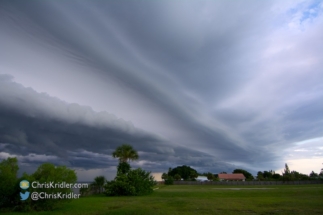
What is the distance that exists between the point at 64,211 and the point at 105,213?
339 cm

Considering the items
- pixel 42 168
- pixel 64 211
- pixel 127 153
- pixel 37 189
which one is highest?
pixel 127 153

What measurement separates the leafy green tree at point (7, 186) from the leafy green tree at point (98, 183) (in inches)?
870

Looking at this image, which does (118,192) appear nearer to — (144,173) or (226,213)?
(144,173)

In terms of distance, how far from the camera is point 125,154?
184ft

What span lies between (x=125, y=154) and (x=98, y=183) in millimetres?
15167

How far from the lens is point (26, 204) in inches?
712

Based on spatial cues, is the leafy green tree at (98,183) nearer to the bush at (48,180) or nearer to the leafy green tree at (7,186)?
the bush at (48,180)

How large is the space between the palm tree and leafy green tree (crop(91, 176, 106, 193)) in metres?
14.2

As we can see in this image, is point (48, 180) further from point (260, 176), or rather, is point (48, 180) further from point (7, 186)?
point (260, 176)

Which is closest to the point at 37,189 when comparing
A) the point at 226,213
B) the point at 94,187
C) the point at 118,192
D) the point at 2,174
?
the point at 2,174

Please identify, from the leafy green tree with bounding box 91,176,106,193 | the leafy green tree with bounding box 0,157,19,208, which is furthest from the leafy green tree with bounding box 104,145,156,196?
the leafy green tree with bounding box 0,157,19,208

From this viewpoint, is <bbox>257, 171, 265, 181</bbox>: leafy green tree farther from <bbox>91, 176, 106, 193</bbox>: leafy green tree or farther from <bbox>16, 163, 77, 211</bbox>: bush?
<bbox>16, 163, 77, 211</bbox>: bush

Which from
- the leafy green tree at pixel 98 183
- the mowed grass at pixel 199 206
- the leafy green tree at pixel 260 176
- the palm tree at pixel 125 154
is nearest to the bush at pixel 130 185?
the leafy green tree at pixel 98 183

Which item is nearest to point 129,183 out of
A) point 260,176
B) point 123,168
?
point 123,168
